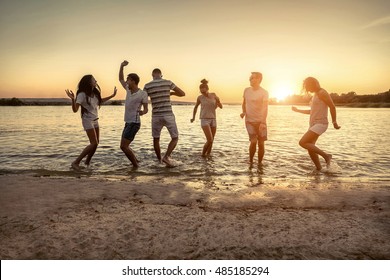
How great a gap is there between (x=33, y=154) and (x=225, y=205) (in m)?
7.75

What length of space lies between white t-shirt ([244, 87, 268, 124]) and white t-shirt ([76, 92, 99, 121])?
12.4 feet

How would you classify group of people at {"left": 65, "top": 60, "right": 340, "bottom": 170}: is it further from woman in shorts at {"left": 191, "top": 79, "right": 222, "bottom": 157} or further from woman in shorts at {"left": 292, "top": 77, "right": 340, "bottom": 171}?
woman in shorts at {"left": 191, "top": 79, "right": 222, "bottom": 157}

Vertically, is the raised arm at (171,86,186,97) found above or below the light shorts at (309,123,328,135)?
above

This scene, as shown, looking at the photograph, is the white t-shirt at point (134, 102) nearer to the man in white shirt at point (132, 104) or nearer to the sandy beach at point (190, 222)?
the man in white shirt at point (132, 104)

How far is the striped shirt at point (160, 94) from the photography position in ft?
24.4

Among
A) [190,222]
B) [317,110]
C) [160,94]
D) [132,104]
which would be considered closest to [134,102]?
[132,104]

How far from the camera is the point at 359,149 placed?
35.6 feet

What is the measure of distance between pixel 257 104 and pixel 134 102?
119 inches

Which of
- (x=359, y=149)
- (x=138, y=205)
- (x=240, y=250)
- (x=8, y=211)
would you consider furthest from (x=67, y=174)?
(x=359, y=149)

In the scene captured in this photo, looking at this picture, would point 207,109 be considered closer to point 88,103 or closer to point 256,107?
point 256,107

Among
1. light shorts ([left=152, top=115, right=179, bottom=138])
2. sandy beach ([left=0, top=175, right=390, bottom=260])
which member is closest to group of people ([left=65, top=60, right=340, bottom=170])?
light shorts ([left=152, top=115, right=179, bottom=138])

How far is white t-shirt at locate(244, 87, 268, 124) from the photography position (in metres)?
7.62
